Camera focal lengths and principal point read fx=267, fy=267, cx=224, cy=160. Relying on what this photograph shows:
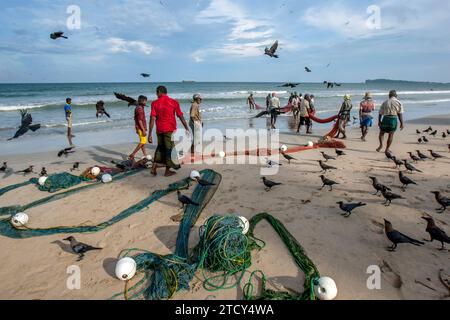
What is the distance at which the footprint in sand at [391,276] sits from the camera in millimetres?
3238

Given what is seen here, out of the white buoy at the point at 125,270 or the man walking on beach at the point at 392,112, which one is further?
the man walking on beach at the point at 392,112

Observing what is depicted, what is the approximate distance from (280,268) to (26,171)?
7.78m

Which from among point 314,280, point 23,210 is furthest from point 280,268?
point 23,210

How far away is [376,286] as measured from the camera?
127 inches

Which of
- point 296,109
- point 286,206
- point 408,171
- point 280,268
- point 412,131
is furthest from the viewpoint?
point 296,109

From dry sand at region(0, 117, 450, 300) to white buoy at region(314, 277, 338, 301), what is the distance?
0.19m

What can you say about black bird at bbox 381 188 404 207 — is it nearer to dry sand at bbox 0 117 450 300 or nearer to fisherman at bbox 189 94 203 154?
dry sand at bbox 0 117 450 300

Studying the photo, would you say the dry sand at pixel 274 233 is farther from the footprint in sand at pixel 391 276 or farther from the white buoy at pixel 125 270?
the white buoy at pixel 125 270

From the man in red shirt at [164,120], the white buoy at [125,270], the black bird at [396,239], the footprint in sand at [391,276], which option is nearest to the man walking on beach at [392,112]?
the black bird at [396,239]

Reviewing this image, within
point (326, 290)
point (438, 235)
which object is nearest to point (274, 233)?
point (326, 290)

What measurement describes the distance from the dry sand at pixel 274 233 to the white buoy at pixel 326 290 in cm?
19

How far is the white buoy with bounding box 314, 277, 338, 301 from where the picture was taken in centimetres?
300
